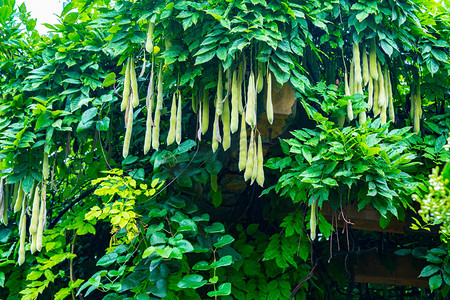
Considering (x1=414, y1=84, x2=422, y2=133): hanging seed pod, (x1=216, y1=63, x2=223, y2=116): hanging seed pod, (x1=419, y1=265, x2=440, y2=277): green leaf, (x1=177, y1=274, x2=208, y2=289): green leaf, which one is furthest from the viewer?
(x1=414, y1=84, x2=422, y2=133): hanging seed pod

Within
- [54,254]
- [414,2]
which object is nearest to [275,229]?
[54,254]

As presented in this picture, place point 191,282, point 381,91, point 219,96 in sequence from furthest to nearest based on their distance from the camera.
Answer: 1. point 381,91
2. point 219,96
3. point 191,282

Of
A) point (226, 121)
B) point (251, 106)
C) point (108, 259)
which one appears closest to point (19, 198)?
point (108, 259)

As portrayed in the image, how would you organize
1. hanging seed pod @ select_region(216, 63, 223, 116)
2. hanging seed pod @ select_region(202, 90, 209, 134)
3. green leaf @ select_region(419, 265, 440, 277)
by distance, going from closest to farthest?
hanging seed pod @ select_region(216, 63, 223, 116), hanging seed pod @ select_region(202, 90, 209, 134), green leaf @ select_region(419, 265, 440, 277)

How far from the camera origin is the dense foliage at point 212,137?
224 cm

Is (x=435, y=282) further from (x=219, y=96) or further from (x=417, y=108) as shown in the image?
(x=219, y=96)

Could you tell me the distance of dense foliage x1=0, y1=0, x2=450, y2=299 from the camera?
7.34ft

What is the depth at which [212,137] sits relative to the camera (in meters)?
2.65

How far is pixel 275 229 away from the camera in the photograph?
10.5ft

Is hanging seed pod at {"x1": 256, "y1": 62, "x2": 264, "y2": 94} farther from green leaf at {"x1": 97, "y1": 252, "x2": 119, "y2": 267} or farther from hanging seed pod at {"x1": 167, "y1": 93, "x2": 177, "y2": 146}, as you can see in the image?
green leaf at {"x1": 97, "y1": 252, "x2": 119, "y2": 267}

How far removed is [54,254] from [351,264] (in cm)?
205

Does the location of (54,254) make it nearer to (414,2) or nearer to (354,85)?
(354,85)

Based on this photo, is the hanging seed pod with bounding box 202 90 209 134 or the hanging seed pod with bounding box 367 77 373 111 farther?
the hanging seed pod with bounding box 367 77 373 111

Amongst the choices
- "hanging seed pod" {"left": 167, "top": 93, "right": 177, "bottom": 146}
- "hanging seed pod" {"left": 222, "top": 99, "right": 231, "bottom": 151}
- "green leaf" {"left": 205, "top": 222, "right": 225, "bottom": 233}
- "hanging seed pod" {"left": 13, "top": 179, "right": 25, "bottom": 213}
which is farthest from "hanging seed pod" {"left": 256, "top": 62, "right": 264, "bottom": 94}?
"hanging seed pod" {"left": 13, "top": 179, "right": 25, "bottom": 213}
